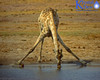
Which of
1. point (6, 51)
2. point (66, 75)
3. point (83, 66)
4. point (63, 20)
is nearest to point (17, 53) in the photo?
point (6, 51)

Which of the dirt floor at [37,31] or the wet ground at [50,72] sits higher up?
the wet ground at [50,72]

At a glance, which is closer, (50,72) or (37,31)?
(50,72)

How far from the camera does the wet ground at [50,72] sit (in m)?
9.70

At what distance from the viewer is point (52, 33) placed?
10781mm

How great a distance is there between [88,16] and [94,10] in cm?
372

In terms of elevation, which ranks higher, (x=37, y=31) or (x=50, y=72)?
(x=50, y=72)

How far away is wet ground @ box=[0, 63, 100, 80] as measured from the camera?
9703 mm

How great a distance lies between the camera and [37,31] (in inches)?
818

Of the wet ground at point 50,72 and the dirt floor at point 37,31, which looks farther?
the dirt floor at point 37,31

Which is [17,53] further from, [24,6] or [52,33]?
[24,6]

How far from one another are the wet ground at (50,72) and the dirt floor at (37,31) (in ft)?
4.30

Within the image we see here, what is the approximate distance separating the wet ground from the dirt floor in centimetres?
131

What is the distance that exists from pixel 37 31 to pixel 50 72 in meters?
10.4

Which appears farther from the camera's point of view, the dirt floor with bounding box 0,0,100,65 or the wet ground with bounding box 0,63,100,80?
the dirt floor with bounding box 0,0,100,65
